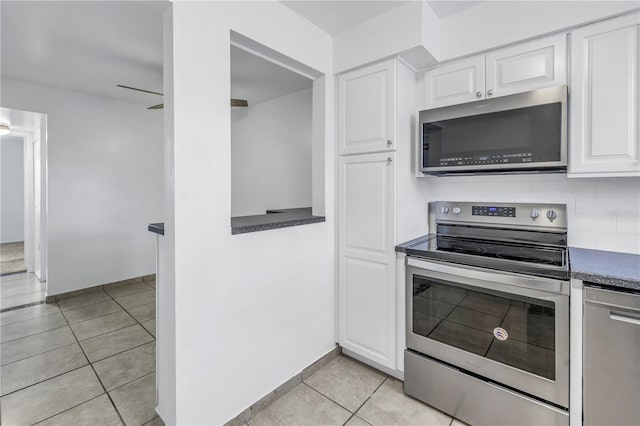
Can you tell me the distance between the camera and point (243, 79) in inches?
123

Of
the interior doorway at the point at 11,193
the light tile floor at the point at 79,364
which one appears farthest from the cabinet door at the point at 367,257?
the interior doorway at the point at 11,193

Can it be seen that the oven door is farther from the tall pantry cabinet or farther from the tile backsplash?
the tile backsplash

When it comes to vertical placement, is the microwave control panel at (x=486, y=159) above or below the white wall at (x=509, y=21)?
below

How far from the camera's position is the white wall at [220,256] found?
1393 millimetres

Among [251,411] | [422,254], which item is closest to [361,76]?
[422,254]

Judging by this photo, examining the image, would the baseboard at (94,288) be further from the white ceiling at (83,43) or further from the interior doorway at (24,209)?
the white ceiling at (83,43)

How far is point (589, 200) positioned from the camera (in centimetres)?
177

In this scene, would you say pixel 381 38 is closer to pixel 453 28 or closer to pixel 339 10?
pixel 339 10

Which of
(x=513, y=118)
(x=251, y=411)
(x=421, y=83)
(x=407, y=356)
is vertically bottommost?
(x=251, y=411)

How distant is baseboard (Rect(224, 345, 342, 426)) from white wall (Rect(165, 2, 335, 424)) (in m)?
0.04

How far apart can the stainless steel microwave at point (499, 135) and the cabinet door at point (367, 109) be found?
0.82ft

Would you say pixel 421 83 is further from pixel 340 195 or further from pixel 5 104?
pixel 5 104

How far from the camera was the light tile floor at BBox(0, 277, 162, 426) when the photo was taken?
68.9 inches

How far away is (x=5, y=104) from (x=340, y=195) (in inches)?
141
